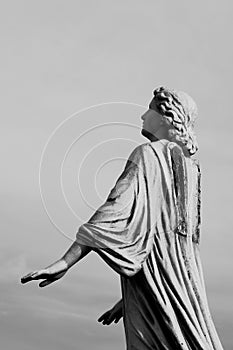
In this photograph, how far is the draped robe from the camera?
10031mm

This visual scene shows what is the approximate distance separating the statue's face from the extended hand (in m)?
1.83

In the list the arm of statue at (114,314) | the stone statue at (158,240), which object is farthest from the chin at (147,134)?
the arm of statue at (114,314)

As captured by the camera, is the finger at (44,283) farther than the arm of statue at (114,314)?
No

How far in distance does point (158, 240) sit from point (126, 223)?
402mm

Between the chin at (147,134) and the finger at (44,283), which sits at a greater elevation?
the chin at (147,134)

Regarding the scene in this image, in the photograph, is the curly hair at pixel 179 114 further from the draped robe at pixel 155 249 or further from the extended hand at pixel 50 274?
the extended hand at pixel 50 274

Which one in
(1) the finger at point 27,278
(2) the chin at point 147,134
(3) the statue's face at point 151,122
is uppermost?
(3) the statue's face at point 151,122

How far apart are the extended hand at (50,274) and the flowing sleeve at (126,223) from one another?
0.32 m

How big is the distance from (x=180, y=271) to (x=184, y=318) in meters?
0.51

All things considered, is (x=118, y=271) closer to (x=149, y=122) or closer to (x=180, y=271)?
(x=180, y=271)

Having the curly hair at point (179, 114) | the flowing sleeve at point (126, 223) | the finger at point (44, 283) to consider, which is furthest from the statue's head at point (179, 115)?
the finger at point (44, 283)

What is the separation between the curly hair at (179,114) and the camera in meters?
10.7

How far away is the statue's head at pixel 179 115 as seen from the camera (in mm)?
10688

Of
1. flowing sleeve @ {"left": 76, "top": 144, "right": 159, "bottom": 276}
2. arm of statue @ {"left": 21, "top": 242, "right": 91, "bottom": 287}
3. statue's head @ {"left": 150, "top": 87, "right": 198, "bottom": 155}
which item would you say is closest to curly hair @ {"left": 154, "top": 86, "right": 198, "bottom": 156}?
statue's head @ {"left": 150, "top": 87, "right": 198, "bottom": 155}
